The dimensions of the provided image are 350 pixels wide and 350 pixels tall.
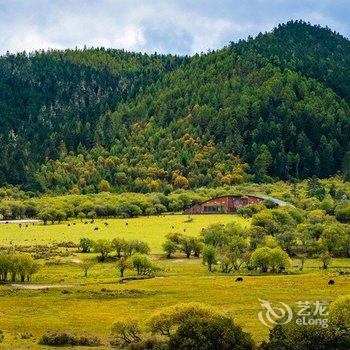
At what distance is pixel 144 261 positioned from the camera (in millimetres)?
114688

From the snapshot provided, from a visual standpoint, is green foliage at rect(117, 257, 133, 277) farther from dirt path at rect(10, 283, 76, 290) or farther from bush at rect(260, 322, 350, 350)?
bush at rect(260, 322, 350, 350)

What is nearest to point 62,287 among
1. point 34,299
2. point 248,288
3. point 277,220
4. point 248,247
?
point 34,299

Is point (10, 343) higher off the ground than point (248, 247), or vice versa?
point (248, 247)

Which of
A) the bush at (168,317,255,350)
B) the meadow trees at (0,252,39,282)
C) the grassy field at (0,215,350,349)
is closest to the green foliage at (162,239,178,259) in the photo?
the grassy field at (0,215,350,349)

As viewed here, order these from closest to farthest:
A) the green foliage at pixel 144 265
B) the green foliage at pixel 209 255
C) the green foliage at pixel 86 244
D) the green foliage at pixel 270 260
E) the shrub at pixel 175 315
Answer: the shrub at pixel 175 315, the green foliage at pixel 144 265, the green foliage at pixel 270 260, the green foliage at pixel 209 255, the green foliage at pixel 86 244

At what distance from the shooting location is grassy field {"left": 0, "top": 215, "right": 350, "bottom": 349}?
7631cm

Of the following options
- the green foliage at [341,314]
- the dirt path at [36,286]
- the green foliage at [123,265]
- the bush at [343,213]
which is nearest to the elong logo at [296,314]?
the green foliage at [341,314]

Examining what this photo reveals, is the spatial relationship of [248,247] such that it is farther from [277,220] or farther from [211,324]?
[211,324]

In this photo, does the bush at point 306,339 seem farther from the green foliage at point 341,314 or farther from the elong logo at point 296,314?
the elong logo at point 296,314

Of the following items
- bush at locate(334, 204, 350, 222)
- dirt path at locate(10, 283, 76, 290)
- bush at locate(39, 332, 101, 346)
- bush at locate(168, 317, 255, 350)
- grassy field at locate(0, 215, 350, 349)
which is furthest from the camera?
bush at locate(334, 204, 350, 222)

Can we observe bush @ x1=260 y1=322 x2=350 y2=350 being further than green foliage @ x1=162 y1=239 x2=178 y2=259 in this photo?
No

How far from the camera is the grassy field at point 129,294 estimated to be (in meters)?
76.3

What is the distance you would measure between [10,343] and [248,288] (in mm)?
40015

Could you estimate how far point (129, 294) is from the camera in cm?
9425
